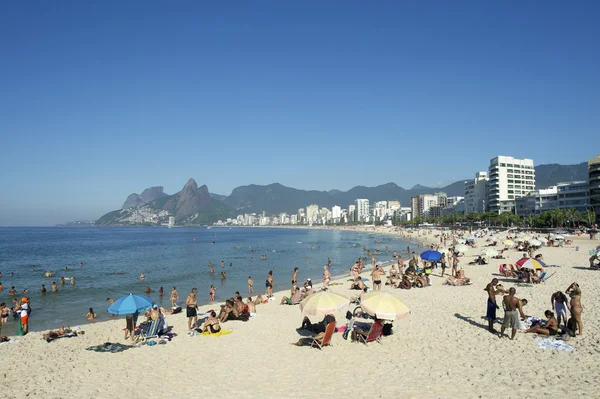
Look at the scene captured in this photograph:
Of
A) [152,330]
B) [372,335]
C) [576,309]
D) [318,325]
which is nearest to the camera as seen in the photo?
[576,309]

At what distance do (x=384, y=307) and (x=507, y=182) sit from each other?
11106cm

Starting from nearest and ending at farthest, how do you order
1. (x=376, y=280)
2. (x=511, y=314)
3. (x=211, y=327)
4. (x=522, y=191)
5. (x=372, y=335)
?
(x=511, y=314) → (x=372, y=335) → (x=211, y=327) → (x=376, y=280) → (x=522, y=191)

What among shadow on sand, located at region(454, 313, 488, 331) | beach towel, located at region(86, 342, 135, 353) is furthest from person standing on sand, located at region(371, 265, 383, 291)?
beach towel, located at region(86, 342, 135, 353)

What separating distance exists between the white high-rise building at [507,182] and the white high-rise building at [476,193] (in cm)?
976

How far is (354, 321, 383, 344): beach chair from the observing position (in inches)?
404

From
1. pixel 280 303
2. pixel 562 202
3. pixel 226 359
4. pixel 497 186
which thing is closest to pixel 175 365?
pixel 226 359

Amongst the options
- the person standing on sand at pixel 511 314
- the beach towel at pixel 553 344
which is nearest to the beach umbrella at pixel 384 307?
the person standing on sand at pixel 511 314

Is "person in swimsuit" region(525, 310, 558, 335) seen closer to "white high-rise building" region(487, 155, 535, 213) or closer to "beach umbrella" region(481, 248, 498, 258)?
"beach umbrella" region(481, 248, 498, 258)

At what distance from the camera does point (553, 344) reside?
9086 millimetres

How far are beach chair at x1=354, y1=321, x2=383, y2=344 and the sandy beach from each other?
0.19m

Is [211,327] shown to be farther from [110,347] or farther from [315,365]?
[315,365]

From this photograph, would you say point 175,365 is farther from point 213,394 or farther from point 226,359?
point 213,394

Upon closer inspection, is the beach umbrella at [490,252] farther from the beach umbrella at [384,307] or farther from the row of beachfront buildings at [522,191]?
the row of beachfront buildings at [522,191]

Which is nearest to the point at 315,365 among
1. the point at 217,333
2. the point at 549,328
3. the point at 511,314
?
the point at 217,333
